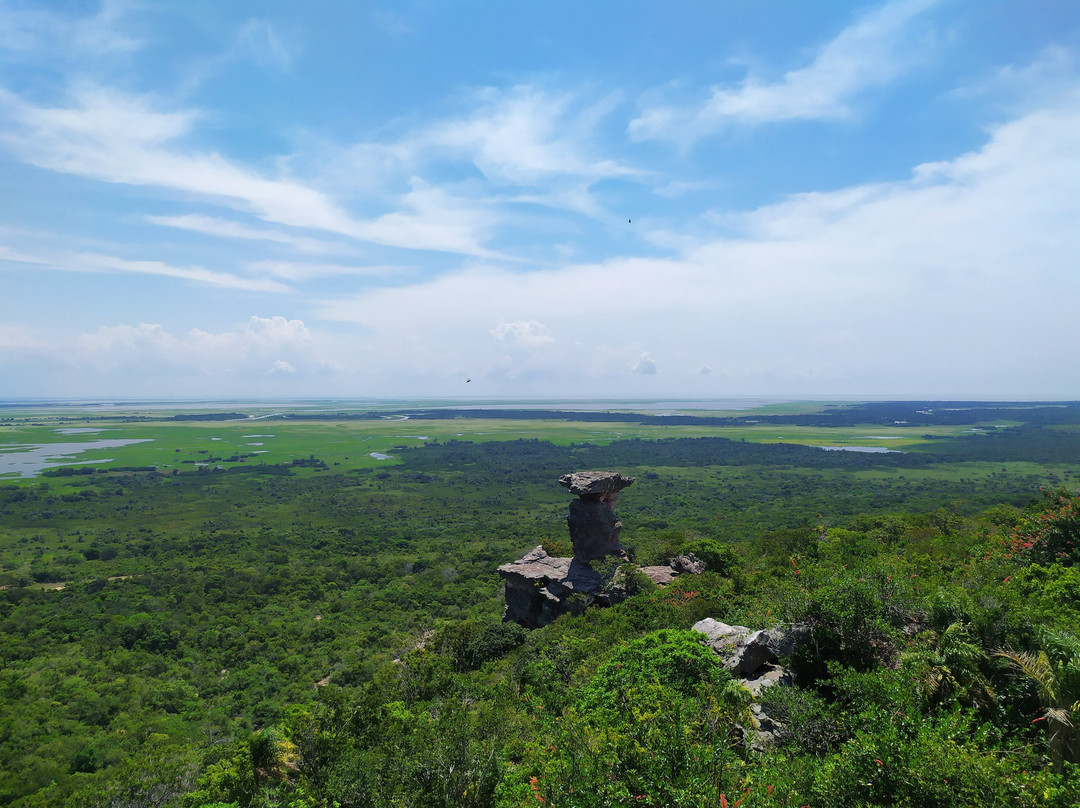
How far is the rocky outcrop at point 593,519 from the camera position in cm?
3725

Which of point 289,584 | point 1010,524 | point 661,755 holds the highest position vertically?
point 661,755

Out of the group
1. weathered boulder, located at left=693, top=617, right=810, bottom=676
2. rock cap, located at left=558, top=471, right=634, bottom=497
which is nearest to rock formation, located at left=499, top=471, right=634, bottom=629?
rock cap, located at left=558, top=471, right=634, bottom=497

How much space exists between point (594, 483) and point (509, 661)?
13.7 metres

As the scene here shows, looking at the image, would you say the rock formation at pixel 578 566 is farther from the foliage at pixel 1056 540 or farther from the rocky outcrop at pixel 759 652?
the foliage at pixel 1056 540

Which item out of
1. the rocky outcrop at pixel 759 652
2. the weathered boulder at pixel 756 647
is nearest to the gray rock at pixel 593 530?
the rocky outcrop at pixel 759 652

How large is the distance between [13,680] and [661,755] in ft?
144

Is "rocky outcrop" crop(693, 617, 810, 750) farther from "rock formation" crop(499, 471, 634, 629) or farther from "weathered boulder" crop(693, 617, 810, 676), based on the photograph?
"rock formation" crop(499, 471, 634, 629)

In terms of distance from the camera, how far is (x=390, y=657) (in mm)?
36281

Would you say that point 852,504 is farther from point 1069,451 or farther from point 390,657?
point 1069,451

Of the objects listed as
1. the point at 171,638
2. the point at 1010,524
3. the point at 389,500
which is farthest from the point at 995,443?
the point at 171,638

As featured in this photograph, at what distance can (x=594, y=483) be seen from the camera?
37.2 meters

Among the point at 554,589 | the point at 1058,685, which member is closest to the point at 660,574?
the point at 554,589

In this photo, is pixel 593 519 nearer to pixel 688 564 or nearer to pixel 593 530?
pixel 593 530

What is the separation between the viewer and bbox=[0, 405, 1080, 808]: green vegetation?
32.6 ft
